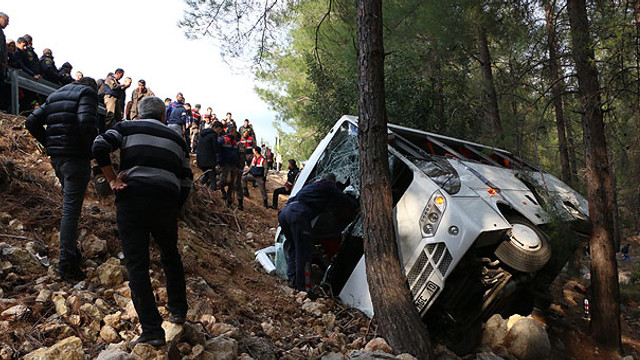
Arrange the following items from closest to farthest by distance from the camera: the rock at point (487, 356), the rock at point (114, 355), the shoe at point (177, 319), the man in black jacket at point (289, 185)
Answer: the rock at point (114, 355), the shoe at point (177, 319), the rock at point (487, 356), the man in black jacket at point (289, 185)

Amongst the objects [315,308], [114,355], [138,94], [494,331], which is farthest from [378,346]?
[138,94]

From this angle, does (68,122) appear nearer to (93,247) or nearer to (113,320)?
(93,247)

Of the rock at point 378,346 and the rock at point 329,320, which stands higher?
the rock at point 378,346

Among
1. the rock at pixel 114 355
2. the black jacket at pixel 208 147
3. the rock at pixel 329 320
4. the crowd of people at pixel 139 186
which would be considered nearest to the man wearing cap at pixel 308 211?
the crowd of people at pixel 139 186

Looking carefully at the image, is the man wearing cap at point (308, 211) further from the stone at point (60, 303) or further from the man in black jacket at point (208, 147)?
the man in black jacket at point (208, 147)

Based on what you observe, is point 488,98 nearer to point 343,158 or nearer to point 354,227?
point 343,158

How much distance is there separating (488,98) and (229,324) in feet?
28.6

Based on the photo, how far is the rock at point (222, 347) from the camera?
2.90 meters

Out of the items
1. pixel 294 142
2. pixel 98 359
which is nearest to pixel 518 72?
pixel 98 359

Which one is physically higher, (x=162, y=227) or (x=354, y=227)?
(x=354, y=227)

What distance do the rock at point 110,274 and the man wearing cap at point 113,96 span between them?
18.9ft

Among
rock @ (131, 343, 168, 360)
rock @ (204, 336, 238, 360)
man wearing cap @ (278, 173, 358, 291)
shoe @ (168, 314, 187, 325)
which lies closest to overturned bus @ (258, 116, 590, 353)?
man wearing cap @ (278, 173, 358, 291)

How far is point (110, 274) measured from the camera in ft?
12.1

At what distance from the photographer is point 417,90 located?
12.1 meters
